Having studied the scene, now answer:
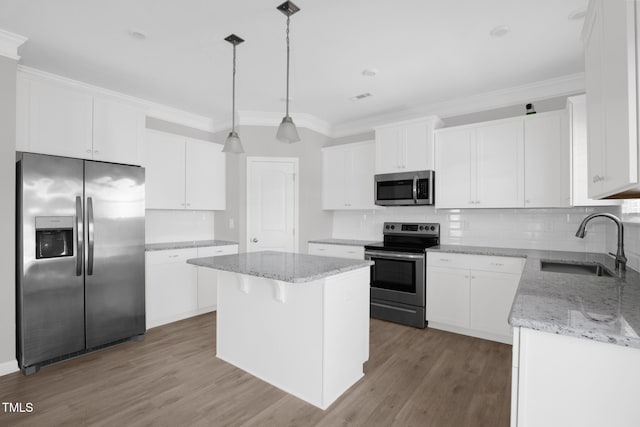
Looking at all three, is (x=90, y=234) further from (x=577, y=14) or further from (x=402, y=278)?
(x=577, y=14)

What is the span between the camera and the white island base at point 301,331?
2.16m

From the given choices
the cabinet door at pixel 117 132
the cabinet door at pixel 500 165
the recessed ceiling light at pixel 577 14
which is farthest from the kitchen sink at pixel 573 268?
the cabinet door at pixel 117 132

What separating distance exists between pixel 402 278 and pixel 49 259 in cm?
347

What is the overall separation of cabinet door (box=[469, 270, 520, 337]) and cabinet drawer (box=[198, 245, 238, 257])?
9.75 feet

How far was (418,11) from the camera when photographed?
2270 millimetres

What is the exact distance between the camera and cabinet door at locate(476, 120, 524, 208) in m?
3.36

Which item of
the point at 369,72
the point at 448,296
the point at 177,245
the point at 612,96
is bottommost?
the point at 448,296

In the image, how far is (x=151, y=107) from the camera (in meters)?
4.07

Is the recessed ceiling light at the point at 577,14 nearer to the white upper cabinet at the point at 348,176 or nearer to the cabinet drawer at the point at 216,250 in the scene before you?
the white upper cabinet at the point at 348,176

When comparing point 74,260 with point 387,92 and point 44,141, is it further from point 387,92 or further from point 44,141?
point 387,92

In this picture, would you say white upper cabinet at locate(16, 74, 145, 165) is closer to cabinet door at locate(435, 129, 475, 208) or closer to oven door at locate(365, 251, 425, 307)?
oven door at locate(365, 251, 425, 307)

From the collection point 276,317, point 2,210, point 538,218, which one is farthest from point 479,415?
point 2,210

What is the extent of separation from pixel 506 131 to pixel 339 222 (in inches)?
103

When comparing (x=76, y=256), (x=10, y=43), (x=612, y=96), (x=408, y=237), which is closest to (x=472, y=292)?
(x=408, y=237)
